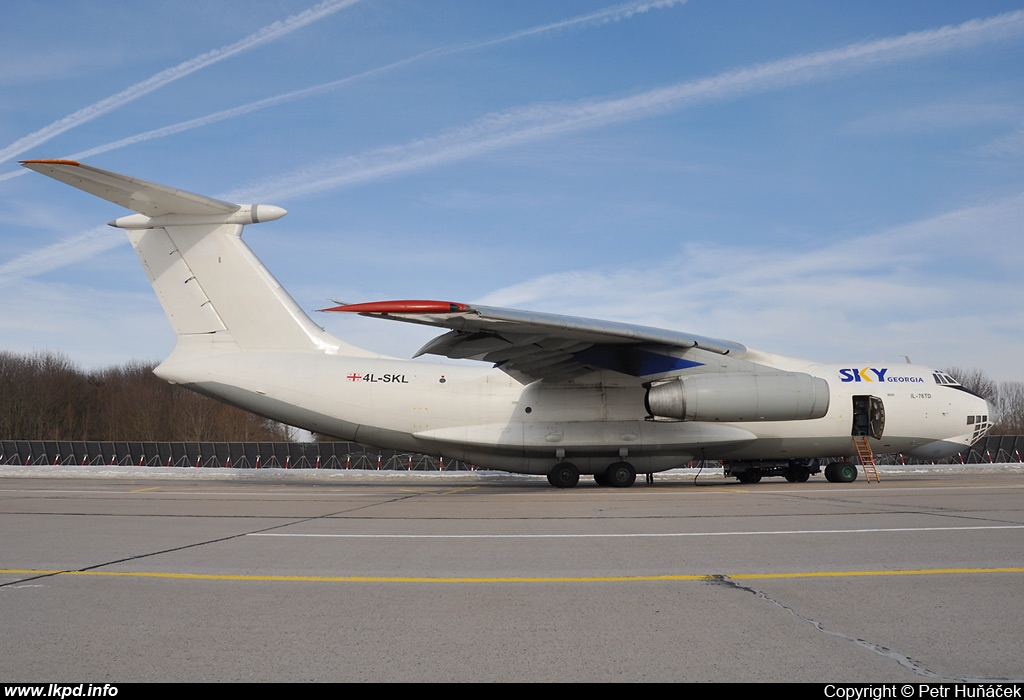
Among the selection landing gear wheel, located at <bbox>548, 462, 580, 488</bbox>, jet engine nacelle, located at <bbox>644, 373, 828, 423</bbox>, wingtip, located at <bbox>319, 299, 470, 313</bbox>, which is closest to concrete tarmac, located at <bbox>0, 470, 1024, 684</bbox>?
wingtip, located at <bbox>319, 299, 470, 313</bbox>

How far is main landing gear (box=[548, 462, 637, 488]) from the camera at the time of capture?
53.5 feet

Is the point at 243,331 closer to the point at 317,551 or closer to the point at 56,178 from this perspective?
the point at 56,178

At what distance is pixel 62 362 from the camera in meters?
61.4

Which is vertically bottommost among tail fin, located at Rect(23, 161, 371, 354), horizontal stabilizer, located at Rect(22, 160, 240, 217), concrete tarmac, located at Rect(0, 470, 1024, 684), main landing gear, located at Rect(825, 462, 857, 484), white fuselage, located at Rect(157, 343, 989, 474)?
concrete tarmac, located at Rect(0, 470, 1024, 684)

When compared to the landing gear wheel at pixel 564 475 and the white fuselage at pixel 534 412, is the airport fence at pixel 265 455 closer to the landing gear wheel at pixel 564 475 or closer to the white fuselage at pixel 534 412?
the white fuselage at pixel 534 412

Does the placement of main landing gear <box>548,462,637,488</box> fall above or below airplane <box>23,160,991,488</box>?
below

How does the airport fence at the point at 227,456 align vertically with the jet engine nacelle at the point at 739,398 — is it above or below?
below

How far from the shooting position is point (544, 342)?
14.5 metres

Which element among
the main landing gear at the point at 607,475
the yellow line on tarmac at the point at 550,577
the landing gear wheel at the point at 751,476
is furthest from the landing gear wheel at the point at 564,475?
the yellow line on tarmac at the point at 550,577

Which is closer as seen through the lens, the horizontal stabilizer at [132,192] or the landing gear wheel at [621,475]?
the horizontal stabilizer at [132,192]

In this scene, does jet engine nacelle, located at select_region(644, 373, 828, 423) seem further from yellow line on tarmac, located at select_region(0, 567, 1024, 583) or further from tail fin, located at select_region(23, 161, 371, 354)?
yellow line on tarmac, located at select_region(0, 567, 1024, 583)

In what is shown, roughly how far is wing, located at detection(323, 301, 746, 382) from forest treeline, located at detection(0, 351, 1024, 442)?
45515 millimetres

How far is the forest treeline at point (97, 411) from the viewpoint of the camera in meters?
52.8

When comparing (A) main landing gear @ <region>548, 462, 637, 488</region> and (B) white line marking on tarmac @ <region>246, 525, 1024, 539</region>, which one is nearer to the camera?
(B) white line marking on tarmac @ <region>246, 525, 1024, 539</region>
